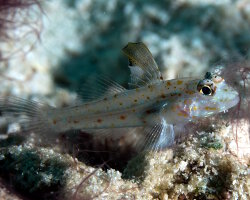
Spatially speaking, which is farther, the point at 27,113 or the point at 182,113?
the point at 27,113

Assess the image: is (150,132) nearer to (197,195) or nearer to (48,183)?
(197,195)

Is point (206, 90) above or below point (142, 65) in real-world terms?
below

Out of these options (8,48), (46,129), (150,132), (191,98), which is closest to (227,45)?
(191,98)

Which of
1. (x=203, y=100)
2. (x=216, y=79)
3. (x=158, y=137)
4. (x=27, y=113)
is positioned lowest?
(x=158, y=137)

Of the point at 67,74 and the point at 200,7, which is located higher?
the point at 200,7

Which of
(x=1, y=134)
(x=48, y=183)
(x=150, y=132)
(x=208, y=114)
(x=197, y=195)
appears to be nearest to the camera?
(x=48, y=183)

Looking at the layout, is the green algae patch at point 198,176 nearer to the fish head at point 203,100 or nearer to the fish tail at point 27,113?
the fish head at point 203,100

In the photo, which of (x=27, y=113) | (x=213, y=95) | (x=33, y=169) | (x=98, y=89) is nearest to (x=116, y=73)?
(x=98, y=89)

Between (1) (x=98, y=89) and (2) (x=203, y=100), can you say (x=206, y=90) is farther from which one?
(1) (x=98, y=89)
